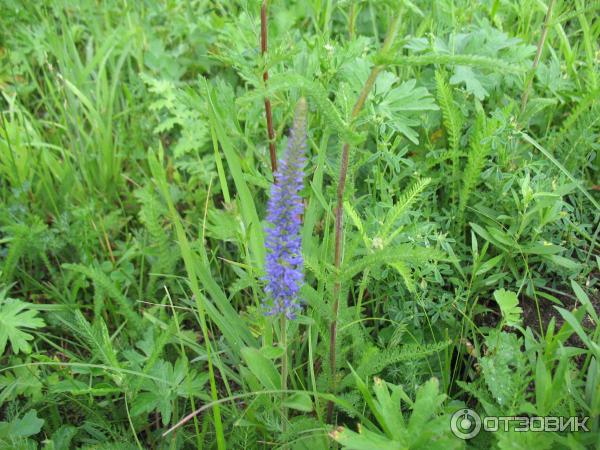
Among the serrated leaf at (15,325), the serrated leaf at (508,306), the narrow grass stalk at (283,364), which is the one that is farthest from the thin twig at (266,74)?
the serrated leaf at (15,325)

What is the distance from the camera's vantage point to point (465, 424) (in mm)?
1807

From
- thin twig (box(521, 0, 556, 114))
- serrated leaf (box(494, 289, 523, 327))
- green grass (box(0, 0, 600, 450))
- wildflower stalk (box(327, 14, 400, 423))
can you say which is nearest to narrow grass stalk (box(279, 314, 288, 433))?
green grass (box(0, 0, 600, 450))

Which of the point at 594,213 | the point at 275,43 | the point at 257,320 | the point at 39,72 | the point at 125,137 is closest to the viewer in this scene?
the point at 257,320

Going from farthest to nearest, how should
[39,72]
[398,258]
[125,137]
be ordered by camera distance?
[39,72] → [125,137] → [398,258]

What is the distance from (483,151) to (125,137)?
208 centimetres

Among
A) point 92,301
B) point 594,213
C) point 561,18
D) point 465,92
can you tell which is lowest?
point 92,301

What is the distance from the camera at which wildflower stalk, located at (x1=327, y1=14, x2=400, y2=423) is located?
4.83 feet

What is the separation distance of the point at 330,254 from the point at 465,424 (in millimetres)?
812

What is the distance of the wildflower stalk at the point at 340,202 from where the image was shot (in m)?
1.47

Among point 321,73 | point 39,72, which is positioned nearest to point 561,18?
point 321,73

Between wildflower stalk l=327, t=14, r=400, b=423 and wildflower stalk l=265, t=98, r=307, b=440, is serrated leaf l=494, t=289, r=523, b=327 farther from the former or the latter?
wildflower stalk l=265, t=98, r=307, b=440

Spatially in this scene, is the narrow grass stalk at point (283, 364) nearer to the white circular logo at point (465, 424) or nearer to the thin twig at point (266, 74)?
the white circular logo at point (465, 424)

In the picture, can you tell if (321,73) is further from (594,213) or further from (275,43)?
(594,213)

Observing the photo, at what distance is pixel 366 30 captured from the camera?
3.41 m
